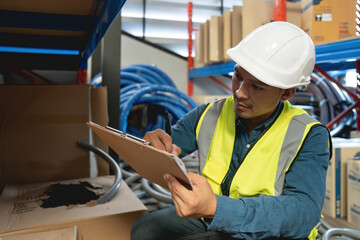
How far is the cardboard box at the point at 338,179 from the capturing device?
6.29ft

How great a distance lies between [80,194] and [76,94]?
1.94 ft

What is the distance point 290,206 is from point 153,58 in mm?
4190

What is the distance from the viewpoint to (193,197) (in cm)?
75

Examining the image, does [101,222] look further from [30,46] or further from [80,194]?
[30,46]

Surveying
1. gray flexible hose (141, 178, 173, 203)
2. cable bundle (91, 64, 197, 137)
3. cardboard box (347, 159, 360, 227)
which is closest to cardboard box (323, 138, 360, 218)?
cardboard box (347, 159, 360, 227)

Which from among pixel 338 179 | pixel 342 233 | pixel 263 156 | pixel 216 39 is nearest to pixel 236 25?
pixel 216 39

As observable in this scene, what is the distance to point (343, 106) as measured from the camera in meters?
4.19

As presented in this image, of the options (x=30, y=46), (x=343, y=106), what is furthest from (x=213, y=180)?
(x=343, y=106)

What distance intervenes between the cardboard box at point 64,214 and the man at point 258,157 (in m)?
0.16

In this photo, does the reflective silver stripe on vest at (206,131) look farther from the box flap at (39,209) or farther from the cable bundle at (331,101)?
the cable bundle at (331,101)

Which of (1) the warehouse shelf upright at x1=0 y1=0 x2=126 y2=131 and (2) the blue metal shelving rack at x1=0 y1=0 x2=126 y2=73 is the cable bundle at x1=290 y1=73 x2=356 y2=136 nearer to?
(1) the warehouse shelf upright at x1=0 y1=0 x2=126 y2=131

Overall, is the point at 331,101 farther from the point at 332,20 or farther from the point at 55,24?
the point at 55,24

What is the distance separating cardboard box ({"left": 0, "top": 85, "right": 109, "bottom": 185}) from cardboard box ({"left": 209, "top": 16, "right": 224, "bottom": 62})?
2.19m

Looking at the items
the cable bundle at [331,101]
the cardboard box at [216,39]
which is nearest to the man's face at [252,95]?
the cardboard box at [216,39]
